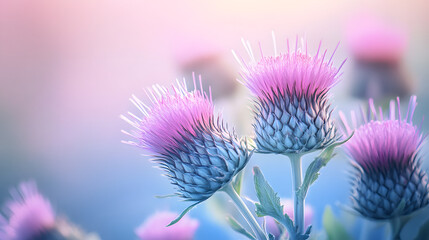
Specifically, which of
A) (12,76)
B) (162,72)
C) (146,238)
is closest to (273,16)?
(162,72)

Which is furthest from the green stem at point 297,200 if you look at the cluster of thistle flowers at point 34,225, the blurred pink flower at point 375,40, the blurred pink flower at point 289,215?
the cluster of thistle flowers at point 34,225

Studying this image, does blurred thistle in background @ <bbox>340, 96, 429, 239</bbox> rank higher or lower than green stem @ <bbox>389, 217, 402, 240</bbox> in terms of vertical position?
higher

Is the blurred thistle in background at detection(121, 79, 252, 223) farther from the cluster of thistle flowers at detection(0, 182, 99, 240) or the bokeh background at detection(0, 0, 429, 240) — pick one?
the cluster of thistle flowers at detection(0, 182, 99, 240)

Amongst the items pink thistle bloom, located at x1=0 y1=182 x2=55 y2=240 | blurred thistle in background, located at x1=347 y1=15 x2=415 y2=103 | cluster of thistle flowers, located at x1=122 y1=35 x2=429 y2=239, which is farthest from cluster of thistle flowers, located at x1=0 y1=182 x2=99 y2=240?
blurred thistle in background, located at x1=347 y1=15 x2=415 y2=103

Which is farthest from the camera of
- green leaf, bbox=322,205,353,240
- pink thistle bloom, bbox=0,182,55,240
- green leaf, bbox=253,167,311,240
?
pink thistle bloom, bbox=0,182,55,240

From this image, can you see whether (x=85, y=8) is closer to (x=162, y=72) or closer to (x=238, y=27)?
(x=162, y=72)
